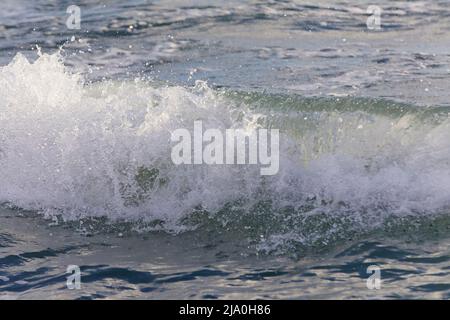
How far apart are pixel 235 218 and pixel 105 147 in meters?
1.55

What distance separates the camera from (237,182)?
305 inches

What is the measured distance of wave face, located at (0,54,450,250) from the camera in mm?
7234

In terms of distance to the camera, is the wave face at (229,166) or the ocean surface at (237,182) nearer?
the ocean surface at (237,182)

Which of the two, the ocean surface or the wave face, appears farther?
the wave face

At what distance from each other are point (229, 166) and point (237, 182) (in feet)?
0.51

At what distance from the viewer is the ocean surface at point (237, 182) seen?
254 inches

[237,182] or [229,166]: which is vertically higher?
[229,166]

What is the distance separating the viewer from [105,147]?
8.27 m

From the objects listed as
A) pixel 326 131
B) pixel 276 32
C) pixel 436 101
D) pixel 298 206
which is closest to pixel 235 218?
pixel 298 206

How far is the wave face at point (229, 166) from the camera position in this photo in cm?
723

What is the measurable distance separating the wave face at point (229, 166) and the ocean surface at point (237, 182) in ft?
0.05

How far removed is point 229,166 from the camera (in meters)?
7.78

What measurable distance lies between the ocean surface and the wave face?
14 mm
